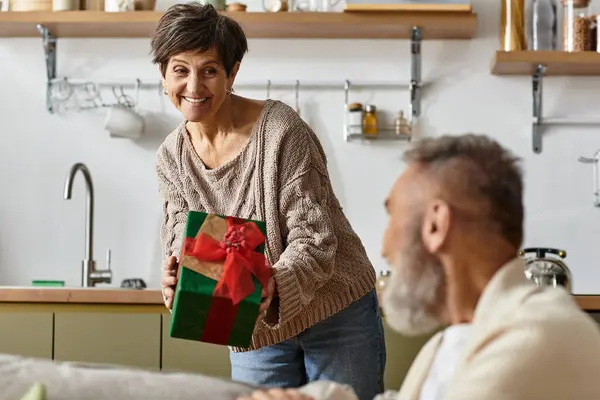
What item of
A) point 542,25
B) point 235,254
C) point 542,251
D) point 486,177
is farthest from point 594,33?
point 486,177

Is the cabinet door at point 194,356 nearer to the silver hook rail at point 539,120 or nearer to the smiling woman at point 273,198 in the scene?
the smiling woman at point 273,198

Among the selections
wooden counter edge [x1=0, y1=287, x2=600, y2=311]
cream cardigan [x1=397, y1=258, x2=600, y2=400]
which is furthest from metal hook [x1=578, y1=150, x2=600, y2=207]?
cream cardigan [x1=397, y1=258, x2=600, y2=400]

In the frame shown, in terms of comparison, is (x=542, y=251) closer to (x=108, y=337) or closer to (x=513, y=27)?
(x=513, y=27)

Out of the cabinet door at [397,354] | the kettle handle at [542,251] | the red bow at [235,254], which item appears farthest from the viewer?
the kettle handle at [542,251]

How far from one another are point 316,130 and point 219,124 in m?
1.53

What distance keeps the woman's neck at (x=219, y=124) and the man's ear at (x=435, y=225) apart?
103 centimetres

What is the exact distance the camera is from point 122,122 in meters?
3.54

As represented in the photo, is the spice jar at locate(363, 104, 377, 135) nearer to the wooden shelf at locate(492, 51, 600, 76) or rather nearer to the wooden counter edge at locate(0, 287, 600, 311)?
the wooden shelf at locate(492, 51, 600, 76)

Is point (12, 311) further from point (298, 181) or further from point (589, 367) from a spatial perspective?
point (589, 367)

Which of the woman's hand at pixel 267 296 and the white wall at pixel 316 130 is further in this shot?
the white wall at pixel 316 130

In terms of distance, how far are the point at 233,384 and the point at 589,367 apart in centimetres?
37

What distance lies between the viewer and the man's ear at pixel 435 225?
3.61ft

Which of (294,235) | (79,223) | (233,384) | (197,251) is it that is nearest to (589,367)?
(233,384)

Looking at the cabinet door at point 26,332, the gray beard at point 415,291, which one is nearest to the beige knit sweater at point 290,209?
the gray beard at point 415,291
